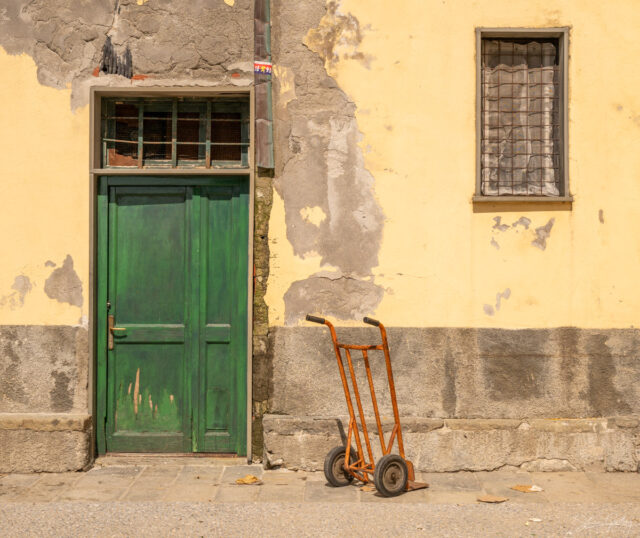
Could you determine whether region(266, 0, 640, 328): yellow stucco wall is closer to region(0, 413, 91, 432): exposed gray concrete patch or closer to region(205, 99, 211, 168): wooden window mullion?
region(205, 99, 211, 168): wooden window mullion

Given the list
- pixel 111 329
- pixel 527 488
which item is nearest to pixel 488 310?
pixel 527 488

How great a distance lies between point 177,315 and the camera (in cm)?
604

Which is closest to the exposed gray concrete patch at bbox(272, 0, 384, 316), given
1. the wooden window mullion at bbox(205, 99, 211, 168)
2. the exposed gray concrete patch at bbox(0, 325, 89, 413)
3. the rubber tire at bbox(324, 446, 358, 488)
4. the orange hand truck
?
the wooden window mullion at bbox(205, 99, 211, 168)

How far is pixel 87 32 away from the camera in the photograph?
5.82 m

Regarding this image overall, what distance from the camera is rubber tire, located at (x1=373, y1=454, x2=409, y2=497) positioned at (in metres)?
4.97

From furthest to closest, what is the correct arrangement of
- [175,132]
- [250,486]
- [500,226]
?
[175,132]
[500,226]
[250,486]

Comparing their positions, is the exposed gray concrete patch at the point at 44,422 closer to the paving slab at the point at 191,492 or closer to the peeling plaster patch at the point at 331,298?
the paving slab at the point at 191,492

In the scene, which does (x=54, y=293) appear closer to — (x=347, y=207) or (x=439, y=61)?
(x=347, y=207)

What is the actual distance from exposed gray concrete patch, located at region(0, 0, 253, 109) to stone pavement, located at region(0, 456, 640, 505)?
2879 mm

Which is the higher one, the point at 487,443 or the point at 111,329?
the point at 111,329

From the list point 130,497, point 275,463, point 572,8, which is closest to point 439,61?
point 572,8

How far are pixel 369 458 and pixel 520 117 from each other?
293cm

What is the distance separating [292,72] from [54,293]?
2.52 metres

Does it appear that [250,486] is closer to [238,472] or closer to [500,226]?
[238,472]
